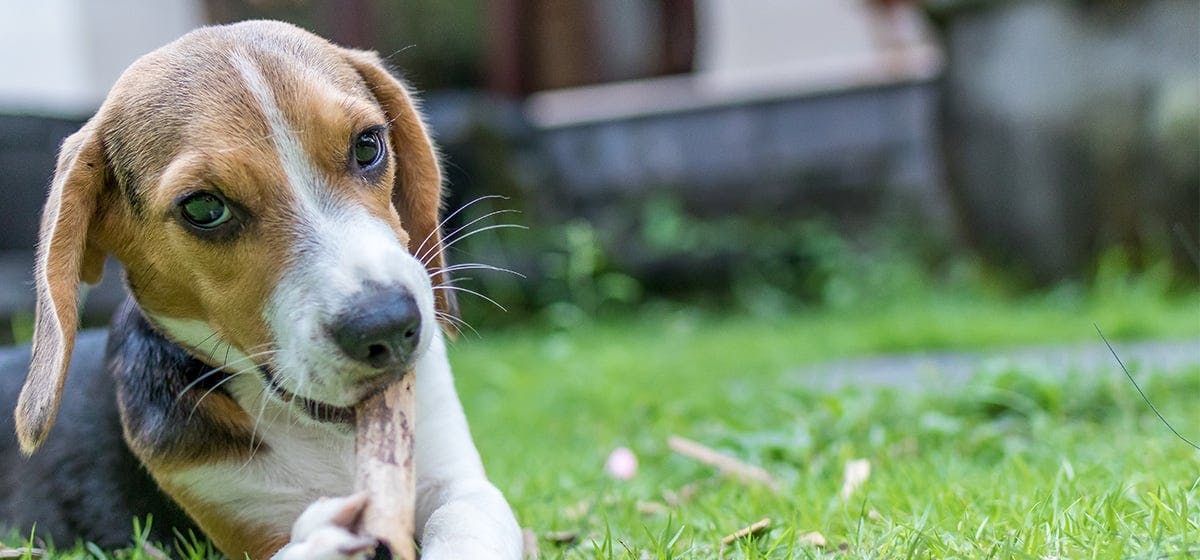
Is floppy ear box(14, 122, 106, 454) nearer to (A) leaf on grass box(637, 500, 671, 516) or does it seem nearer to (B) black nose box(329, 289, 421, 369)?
(B) black nose box(329, 289, 421, 369)

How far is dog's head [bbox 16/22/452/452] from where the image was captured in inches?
90.7

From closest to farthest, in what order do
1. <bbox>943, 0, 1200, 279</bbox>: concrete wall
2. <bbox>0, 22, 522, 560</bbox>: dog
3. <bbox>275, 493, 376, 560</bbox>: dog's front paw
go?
<bbox>275, 493, 376, 560</bbox>: dog's front paw < <bbox>0, 22, 522, 560</bbox>: dog < <bbox>943, 0, 1200, 279</bbox>: concrete wall

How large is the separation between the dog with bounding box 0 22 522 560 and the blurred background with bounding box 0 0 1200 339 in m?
4.14

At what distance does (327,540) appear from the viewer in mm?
2064

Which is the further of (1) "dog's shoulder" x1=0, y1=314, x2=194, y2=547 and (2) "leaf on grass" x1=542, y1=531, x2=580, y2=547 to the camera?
(1) "dog's shoulder" x1=0, y1=314, x2=194, y2=547

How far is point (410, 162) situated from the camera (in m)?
3.09

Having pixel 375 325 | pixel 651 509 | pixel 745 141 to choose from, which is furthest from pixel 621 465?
pixel 745 141

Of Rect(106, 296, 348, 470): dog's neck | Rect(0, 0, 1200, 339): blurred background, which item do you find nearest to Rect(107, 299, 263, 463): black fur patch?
Rect(106, 296, 348, 470): dog's neck

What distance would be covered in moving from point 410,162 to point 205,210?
0.72m

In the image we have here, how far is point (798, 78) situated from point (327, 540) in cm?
950

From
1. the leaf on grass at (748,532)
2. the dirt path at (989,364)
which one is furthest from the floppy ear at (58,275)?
the dirt path at (989,364)

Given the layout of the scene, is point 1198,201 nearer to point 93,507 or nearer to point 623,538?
point 623,538

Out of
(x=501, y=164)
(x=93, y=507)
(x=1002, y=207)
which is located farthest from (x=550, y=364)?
(x=93, y=507)

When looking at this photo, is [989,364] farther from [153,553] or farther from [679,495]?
[153,553]
